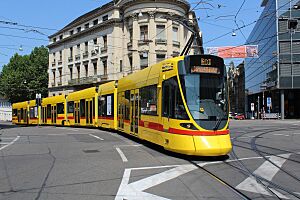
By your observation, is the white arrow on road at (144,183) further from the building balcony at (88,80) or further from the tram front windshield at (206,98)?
the building balcony at (88,80)

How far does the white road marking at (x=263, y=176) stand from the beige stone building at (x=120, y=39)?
30123 millimetres

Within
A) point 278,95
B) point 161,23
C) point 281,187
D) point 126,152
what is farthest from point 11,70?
point 281,187

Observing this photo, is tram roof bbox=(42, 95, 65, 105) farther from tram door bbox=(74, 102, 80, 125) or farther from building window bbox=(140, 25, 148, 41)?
building window bbox=(140, 25, 148, 41)

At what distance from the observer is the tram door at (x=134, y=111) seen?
1537 cm

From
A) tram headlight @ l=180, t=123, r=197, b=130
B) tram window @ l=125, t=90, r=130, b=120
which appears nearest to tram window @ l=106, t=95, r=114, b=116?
tram window @ l=125, t=90, r=130, b=120

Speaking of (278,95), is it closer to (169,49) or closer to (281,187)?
(169,49)

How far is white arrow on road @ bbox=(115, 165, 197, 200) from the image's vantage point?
21.1 ft

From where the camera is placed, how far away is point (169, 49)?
4659 centimetres

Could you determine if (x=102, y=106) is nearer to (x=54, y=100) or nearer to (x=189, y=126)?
(x=54, y=100)

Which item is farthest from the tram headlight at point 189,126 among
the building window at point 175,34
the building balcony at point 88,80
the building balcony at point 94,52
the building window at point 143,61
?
the building balcony at point 94,52

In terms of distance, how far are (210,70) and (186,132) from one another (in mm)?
2175

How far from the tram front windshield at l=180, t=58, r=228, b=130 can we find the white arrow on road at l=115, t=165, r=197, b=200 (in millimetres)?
1723

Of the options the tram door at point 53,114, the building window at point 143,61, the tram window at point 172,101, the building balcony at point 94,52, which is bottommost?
the tram door at point 53,114

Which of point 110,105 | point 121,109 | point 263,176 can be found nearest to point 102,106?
point 110,105
